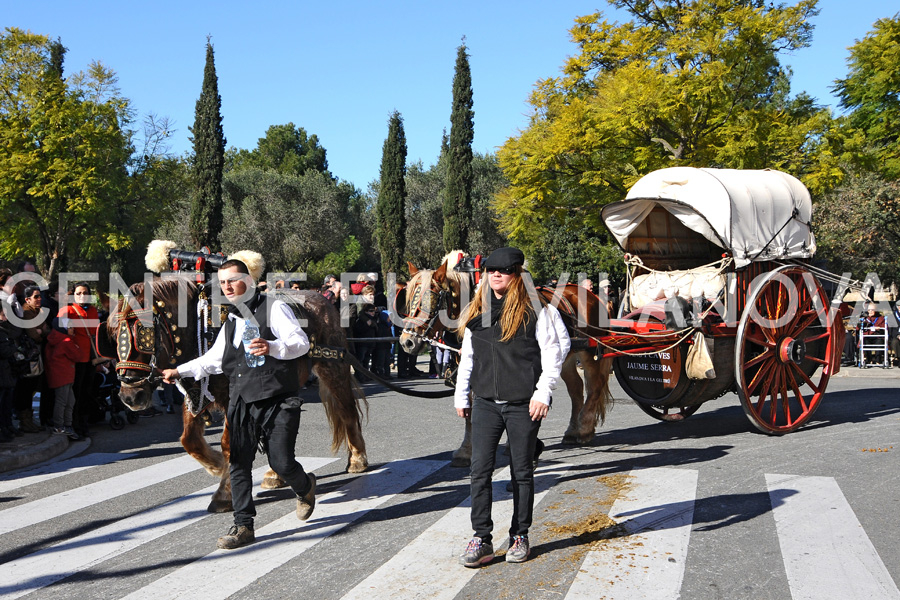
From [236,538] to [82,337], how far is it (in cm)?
555

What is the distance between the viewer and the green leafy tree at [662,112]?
18609mm

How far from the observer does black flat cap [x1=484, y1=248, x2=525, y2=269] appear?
4.41m

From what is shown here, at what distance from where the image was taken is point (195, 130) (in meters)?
29.7

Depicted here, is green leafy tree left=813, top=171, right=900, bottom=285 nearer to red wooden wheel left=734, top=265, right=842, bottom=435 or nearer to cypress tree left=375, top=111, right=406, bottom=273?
red wooden wheel left=734, top=265, right=842, bottom=435

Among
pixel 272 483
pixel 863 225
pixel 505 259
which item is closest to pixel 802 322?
pixel 505 259

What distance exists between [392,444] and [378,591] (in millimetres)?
4128

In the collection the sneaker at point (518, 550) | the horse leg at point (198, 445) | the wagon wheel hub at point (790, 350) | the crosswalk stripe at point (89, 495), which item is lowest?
the crosswalk stripe at point (89, 495)

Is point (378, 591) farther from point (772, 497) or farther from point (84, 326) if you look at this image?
point (84, 326)

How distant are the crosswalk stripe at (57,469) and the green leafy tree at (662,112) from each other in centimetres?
1514

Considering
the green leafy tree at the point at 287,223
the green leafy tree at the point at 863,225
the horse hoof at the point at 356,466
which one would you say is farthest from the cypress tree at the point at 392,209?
the horse hoof at the point at 356,466

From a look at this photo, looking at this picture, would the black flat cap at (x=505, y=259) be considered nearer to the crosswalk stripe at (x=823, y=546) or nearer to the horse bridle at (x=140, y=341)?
the crosswalk stripe at (x=823, y=546)

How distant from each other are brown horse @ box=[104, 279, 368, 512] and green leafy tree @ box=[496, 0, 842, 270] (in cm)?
1445

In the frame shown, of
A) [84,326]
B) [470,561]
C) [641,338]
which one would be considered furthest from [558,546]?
[84,326]

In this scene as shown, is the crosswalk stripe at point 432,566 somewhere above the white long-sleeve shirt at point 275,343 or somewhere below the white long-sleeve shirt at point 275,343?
below
